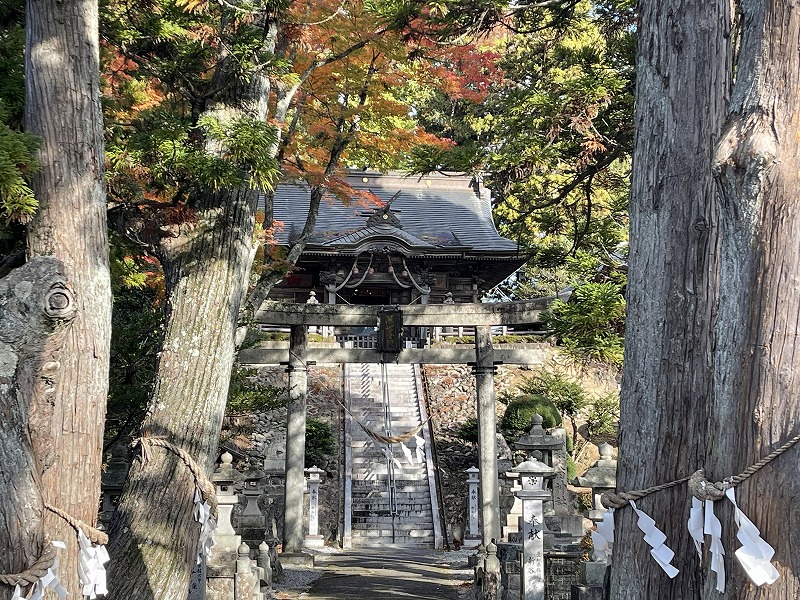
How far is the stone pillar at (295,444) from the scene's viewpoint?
13516mm

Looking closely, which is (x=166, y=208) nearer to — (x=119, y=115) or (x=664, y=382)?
(x=119, y=115)

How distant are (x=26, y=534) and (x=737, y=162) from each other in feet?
9.41

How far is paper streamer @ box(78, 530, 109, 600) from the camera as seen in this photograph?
3.33 m

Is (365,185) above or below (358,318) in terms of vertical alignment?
above

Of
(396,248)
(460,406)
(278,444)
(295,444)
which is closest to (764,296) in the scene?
(295,444)

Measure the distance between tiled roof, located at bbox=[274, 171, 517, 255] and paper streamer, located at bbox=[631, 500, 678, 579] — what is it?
56.1 feet

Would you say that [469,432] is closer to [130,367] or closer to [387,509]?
[387,509]

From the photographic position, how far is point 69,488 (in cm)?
340

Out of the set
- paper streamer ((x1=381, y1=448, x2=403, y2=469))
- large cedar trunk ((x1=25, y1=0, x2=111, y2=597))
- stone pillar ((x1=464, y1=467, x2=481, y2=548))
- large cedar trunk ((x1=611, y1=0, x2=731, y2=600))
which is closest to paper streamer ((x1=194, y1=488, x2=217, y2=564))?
large cedar trunk ((x1=25, y1=0, x2=111, y2=597))

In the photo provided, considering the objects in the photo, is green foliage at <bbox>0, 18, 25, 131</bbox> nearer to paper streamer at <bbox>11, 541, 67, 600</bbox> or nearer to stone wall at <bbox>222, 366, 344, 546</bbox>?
paper streamer at <bbox>11, 541, 67, 600</bbox>

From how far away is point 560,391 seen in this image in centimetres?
1922

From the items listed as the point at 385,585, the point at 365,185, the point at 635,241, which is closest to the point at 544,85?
the point at 635,241

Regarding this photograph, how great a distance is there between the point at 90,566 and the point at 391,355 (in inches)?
438

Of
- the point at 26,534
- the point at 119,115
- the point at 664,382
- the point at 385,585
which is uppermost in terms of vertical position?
the point at 119,115
